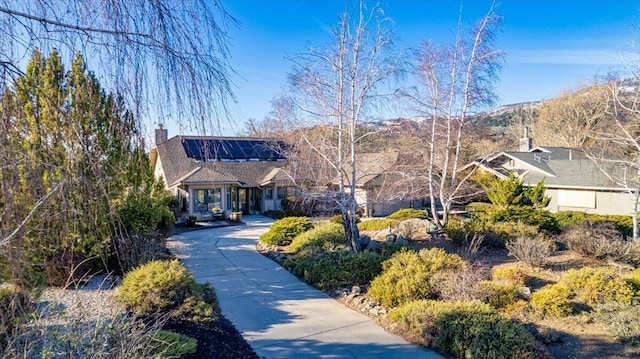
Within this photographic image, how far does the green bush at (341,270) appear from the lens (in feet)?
31.8

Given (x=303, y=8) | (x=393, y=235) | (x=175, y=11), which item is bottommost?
(x=393, y=235)

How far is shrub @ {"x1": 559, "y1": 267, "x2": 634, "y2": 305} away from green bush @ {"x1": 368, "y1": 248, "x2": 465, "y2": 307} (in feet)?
7.23

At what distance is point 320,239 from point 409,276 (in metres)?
5.40

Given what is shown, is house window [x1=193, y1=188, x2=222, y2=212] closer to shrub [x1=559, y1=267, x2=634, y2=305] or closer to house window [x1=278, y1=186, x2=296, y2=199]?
house window [x1=278, y1=186, x2=296, y2=199]

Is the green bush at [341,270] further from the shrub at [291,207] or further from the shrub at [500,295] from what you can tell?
the shrub at [291,207]

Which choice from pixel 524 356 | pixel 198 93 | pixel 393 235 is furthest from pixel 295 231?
pixel 198 93

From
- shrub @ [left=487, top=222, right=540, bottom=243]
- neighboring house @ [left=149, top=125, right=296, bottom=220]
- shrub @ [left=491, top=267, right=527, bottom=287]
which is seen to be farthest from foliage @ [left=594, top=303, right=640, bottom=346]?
neighboring house @ [left=149, top=125, right=296, bottom=220]

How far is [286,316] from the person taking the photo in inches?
302

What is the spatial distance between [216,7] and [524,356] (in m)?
5.79

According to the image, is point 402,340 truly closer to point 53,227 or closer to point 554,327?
point 554,327

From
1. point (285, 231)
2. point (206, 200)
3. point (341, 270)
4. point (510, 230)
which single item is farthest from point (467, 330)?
point (206, 200)

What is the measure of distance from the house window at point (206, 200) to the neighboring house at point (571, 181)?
1462 centimetres

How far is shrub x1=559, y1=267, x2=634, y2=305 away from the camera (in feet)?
25.2

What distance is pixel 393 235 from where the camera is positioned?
46.5ft
